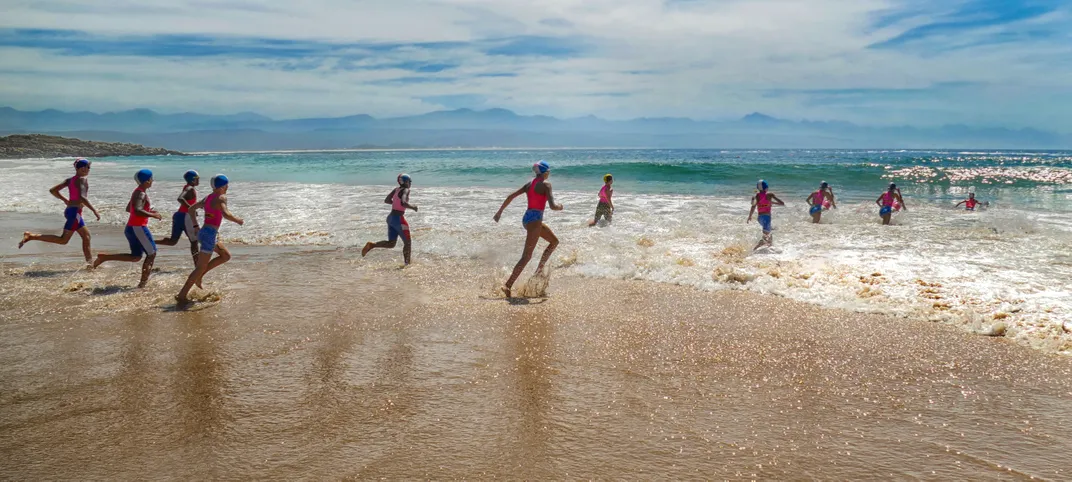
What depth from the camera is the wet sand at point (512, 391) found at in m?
3.67

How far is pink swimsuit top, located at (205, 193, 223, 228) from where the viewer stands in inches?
295

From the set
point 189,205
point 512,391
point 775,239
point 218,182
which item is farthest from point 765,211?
point 189,205

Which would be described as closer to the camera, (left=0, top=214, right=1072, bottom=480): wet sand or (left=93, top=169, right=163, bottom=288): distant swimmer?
(left=0, top=214, right=1072, bottom=480): wet sand

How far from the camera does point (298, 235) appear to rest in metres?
14.3

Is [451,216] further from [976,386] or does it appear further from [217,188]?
[976,386]

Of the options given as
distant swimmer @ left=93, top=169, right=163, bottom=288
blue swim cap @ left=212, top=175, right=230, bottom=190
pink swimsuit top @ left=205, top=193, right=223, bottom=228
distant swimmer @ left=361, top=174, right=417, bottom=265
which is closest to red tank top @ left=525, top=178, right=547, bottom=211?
distant swimmer @ left=361, top=174, right=417, bottom=265

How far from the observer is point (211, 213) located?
757cm

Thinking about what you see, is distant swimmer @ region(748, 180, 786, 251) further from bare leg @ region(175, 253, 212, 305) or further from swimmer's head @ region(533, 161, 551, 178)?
bare leg @ region(175, 253, 212, 305)

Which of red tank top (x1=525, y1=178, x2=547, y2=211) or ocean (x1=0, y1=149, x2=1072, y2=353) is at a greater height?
red tank top (x1=525, y1=178, x2=547, y2=211)

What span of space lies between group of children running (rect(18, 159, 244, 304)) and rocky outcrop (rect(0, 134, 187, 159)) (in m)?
79.4

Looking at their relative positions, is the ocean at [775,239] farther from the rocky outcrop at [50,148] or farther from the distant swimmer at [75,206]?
the rocky outcrop at [50,148]

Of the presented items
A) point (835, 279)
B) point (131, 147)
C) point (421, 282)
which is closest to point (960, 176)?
point (835, 279)

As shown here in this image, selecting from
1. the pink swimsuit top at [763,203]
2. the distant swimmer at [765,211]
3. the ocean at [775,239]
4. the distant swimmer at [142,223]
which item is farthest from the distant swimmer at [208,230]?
the pink swimsuit top at [763,203]

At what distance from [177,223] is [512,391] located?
8.29 m
